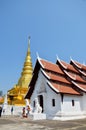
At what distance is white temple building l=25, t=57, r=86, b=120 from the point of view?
16.7 meters

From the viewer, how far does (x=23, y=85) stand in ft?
111

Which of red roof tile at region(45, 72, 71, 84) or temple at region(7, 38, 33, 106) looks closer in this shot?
red roof tile at region(45, 72, 71, 84)

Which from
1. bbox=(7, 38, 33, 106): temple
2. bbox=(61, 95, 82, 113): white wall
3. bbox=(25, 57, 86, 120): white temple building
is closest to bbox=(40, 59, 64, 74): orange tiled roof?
bbox=(25, 57, 86, 120): white temple building

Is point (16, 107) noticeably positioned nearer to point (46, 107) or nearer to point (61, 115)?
point (46, 107)

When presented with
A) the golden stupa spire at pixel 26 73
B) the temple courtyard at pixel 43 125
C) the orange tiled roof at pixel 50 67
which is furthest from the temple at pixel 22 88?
the temple courtyard at pixel 43 125

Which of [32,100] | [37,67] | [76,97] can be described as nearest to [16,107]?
[32,100]

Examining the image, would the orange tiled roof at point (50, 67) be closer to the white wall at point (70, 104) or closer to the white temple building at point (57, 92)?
the white temple building at point (57, 92)

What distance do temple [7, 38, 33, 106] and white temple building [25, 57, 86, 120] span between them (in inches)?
368

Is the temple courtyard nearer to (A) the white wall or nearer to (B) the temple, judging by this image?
(A) the white wall

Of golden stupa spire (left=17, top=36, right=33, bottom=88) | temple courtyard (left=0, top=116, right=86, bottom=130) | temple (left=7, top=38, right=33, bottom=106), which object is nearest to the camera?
temple courtyard (left=0, top=116, right=86, bottom=130)

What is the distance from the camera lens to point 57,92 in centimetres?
1617

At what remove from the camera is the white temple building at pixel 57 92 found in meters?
16.7

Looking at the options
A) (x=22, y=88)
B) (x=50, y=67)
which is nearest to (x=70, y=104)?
(x=50, y=67)

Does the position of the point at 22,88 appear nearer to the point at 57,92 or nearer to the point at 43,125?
the point at 57,92
